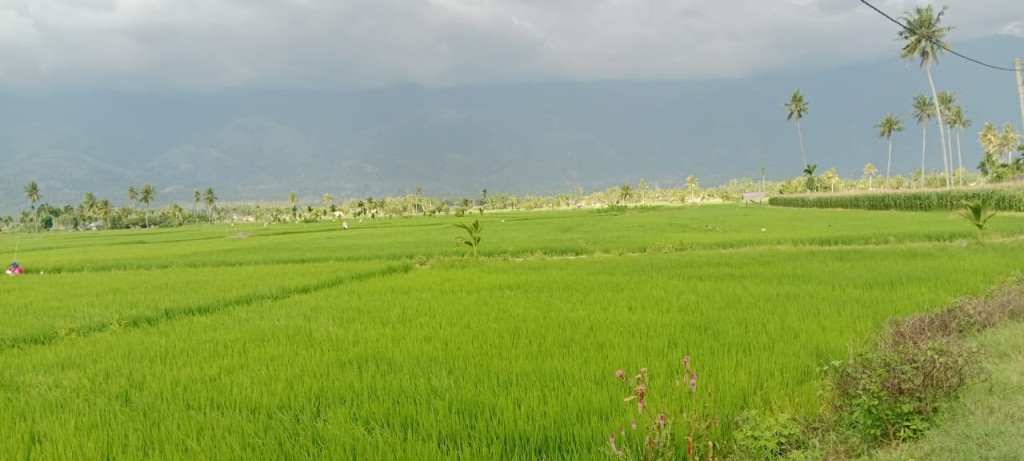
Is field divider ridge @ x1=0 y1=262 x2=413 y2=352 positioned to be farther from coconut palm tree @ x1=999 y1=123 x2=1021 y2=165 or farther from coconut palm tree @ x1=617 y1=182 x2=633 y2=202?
coconut palm tree @ x1=617 y1=182 x2=633 y2=202

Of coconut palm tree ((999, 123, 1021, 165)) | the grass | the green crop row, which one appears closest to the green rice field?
the grass

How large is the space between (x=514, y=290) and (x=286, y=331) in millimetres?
3841

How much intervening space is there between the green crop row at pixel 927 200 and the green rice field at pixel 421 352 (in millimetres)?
20718

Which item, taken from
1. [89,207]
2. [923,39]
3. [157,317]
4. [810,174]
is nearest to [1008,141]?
[810,174]

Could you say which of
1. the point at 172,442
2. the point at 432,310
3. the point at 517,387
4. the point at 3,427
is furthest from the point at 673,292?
the point at 3,427

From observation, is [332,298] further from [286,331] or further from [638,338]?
[638,338]

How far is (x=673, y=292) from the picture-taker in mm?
7781

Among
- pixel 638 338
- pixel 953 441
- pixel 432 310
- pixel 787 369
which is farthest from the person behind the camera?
pixel 432 310

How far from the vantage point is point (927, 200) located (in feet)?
130

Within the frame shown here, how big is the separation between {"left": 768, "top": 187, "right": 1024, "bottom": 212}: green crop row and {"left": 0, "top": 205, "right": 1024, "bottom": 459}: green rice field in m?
20.7

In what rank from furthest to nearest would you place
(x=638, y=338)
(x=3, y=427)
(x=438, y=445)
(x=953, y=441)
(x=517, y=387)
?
(x=638, y=338)
(x=517, y=387)
(x=3, y=427)
(x=438, y=445)
(x=953, y=441)

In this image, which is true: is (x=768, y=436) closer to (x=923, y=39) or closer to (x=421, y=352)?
(x=421, y=352)

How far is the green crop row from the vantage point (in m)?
31.3

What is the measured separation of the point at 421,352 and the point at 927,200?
4800cm
